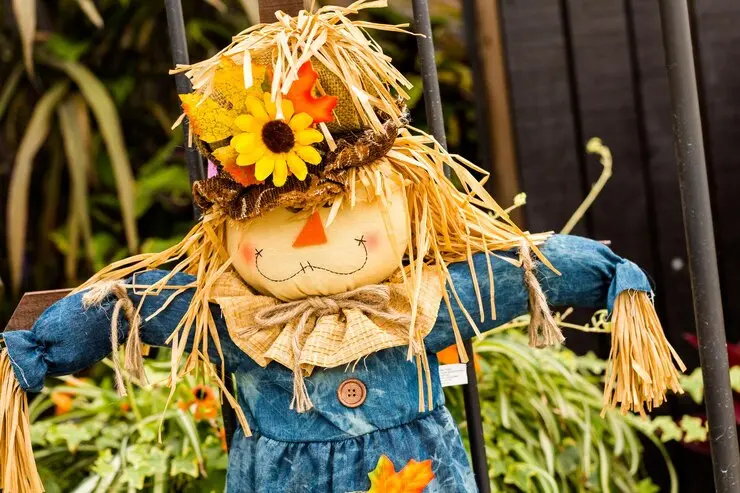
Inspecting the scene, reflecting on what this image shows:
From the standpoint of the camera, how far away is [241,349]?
96 centimetres

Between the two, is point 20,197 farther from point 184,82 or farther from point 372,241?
point 372,241

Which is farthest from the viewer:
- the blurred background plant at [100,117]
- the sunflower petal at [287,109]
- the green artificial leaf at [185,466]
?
the blurred background plant at [100,117]

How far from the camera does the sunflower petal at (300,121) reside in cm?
86

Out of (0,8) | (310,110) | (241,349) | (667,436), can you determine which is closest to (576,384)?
(667,436)

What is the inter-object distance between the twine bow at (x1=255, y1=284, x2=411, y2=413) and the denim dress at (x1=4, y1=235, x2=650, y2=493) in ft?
0.13

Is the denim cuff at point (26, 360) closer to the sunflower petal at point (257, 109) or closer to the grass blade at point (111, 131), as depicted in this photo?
the sunflower petal at point (257, 109)

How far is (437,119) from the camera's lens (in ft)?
3.38

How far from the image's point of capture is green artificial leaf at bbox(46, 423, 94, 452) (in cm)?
133

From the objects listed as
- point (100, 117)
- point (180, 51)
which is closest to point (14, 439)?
point (180, 51)

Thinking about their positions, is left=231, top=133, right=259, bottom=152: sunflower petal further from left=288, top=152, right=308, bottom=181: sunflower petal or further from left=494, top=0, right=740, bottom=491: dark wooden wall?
left=494, top=0, right=740, bottom=491: dark wooden wall

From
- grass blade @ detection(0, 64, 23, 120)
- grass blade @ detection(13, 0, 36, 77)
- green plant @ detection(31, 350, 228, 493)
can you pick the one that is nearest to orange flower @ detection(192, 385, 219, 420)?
green plant @ detection(31, 350, 228, 493)

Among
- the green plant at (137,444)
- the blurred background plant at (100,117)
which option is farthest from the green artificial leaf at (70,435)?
the blurred background plant at (100,117)

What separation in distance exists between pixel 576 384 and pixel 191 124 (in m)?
0.83

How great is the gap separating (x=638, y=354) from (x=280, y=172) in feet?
1.31
